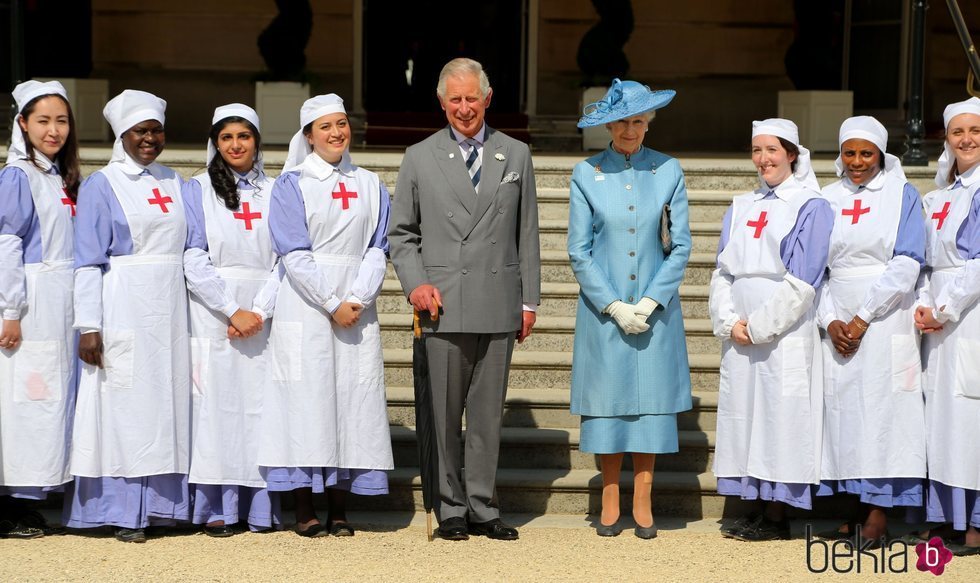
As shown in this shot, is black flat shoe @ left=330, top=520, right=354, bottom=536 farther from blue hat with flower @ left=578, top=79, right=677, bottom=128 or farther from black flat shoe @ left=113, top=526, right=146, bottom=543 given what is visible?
blue hat with flower @ left=578, top=79, right=677, bottom=128

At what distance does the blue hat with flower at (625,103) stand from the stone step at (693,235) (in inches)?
100

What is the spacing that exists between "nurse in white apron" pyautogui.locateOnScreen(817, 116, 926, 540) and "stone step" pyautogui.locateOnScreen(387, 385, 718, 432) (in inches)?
46.9

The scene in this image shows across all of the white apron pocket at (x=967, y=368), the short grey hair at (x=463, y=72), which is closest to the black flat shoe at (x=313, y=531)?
the short grey hair at (x=463, y=72)

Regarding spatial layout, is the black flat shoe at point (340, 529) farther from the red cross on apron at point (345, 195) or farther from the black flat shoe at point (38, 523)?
the red cross on apron at point (345, 195)

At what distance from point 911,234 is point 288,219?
9.24 ft

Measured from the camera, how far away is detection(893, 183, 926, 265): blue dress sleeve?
6.13 metres

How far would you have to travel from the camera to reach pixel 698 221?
30.5 ft

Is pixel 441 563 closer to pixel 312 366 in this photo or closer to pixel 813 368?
pixel 312 366

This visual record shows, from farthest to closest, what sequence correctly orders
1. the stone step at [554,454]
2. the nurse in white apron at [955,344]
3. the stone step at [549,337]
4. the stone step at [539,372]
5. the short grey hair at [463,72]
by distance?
1. the stone step at [549,337]
2. the stone step at [539,372]
3. the stone step at [554,454]
4. the short grey hair at [463,72]
5. the nurse in white apron at [955,344]

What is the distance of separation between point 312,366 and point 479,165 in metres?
1.20

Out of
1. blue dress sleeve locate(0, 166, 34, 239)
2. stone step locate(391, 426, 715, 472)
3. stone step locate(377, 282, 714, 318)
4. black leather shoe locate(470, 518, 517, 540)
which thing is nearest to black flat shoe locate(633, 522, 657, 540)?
black leather shoe locate(470, 518, 517, 540)

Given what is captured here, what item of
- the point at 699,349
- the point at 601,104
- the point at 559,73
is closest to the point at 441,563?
the point at 601,104

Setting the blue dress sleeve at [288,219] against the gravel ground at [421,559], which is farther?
the blue dress sleeve at [288,219]

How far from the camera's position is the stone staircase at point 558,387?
22.5ft
